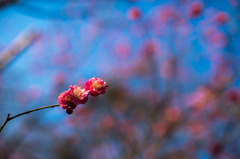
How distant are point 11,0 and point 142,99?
8.53m

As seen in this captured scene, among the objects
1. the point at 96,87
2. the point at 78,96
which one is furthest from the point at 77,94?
the point at 96,87

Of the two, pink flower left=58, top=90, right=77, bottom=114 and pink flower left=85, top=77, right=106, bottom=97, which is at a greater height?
pink flower left=85, top=77, right=106, bottom=97

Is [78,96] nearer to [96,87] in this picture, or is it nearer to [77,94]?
[77,94]

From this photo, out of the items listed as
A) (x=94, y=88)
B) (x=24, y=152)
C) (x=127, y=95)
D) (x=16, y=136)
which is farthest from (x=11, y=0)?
(x=127, y=95)

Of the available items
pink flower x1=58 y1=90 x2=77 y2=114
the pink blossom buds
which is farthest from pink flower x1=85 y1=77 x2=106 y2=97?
pink flower x1=58 y1=90 x2=77 y2=114

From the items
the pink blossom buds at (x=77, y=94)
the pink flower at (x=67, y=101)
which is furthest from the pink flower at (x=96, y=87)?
the pink flower at (x=67, y=101)

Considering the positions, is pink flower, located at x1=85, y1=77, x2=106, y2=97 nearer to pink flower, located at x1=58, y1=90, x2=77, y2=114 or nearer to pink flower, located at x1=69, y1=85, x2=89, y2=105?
pink flower, located at x1=69, y1=85, x2=89, y2=105

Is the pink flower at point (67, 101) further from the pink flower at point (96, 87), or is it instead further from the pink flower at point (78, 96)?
the pink flower at point (96, 87)

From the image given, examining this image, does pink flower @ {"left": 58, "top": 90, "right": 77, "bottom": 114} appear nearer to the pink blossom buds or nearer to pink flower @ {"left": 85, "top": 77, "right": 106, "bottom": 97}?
the pink blossom buds

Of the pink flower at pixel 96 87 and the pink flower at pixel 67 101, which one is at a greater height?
the pink flower at pixel 96 87

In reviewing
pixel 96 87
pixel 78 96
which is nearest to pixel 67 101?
pixel 78 96

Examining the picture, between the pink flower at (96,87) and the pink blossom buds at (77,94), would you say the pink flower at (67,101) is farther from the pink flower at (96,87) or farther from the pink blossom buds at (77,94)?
the pink flower at (96,87)

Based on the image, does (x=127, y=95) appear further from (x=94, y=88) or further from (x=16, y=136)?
(x=94, y=88)

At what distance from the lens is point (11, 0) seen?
2.36 m
